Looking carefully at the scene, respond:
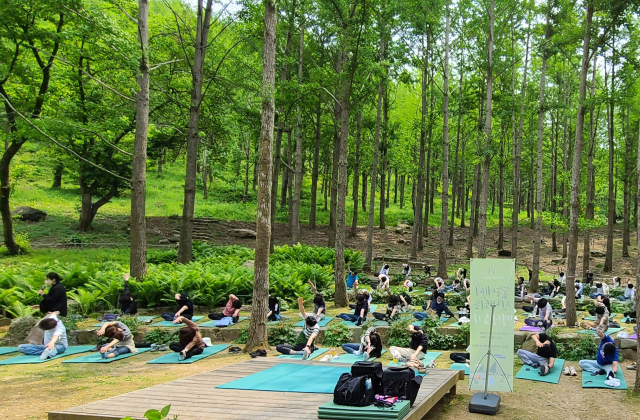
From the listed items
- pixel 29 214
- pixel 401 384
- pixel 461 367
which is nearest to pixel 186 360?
pixel 401 384

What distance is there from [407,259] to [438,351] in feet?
44.1

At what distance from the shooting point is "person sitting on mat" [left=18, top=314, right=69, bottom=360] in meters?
9.58

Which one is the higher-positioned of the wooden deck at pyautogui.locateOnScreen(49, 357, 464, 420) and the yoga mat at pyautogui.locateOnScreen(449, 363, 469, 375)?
the wooden deck at pyautogui.locateOnScreen(49, 357, 464, 420)

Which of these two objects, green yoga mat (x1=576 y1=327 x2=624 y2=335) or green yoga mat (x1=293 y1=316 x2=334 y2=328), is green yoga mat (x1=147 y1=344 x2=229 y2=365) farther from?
green yoga mat (x1=576 y1=327 x2=624 y2=335)

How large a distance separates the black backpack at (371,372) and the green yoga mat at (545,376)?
442 cm

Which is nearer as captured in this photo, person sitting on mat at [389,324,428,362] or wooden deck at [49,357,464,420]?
wooden deck at [49,357,464,420]

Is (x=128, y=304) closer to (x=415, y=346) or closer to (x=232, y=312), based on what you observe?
(x=232, y=312)

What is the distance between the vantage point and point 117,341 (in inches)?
384

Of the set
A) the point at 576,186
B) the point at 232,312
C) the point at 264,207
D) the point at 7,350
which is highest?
the point at 576,186

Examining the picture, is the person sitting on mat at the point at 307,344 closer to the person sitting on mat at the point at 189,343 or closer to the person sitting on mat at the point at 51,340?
the person sitting on mat at the point at 189,343

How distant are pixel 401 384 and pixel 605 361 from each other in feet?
17.1

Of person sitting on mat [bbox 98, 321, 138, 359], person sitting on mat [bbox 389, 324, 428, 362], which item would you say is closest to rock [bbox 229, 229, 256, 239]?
person sitting on mat [bbox 98, 321, 138, 359]

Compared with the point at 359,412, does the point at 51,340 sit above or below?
below

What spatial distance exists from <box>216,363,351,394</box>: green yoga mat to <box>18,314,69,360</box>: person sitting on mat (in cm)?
534
